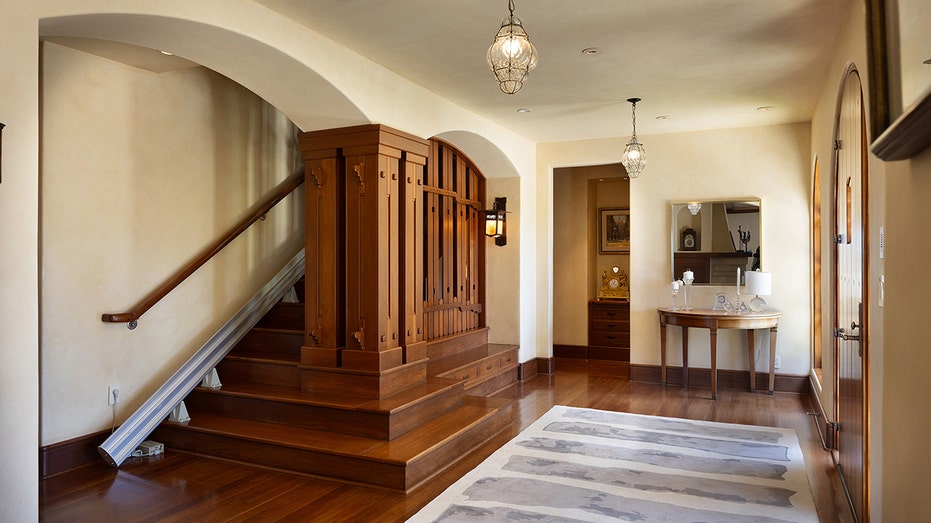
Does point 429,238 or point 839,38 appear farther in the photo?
point 429,238

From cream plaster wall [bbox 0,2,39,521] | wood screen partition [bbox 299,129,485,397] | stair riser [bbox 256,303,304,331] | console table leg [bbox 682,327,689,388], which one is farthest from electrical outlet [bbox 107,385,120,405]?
console table leg [bbox 682,327,689,388]

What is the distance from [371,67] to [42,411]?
10.3 ft

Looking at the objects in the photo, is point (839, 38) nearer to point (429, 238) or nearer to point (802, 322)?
point (802, 322)

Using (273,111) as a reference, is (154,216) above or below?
below

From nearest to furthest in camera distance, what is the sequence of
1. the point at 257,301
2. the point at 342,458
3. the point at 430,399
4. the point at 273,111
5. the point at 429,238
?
the point at 342,458 < the point at 430,399 < the point at 257,301 < the point at 273,111 < the point at 429,238

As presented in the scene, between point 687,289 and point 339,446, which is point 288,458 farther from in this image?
point 687,289

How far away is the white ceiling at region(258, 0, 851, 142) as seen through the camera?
3.71 meters

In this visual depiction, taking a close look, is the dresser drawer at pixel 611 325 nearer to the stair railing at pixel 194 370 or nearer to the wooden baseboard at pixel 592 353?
the wooden baseboard at pixel 592 353

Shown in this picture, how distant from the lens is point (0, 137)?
2.42 metres

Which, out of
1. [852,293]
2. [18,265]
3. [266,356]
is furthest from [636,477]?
[18,265]

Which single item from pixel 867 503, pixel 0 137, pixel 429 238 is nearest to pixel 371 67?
pixel 429 238

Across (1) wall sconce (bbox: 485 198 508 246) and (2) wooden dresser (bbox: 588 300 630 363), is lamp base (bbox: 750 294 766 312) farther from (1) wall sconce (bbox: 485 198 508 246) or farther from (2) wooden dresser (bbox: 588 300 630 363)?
(1) wall sconce (bbox: 485 198 508 246)

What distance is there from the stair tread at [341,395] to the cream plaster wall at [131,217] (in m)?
0.61

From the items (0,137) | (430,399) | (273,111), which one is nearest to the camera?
(0,137)
